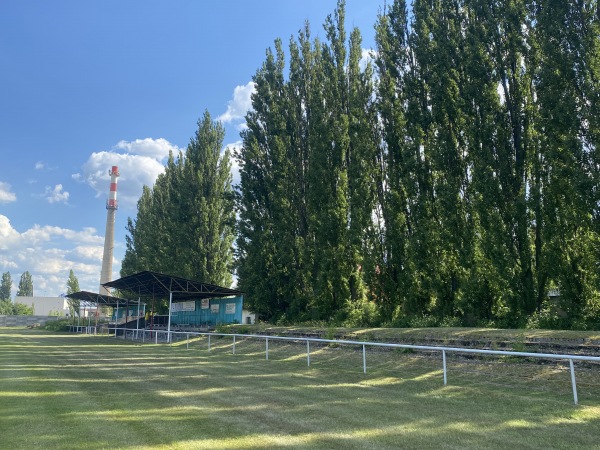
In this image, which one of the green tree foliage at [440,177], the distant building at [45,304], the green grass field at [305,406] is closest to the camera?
the green grass field at [305,406]

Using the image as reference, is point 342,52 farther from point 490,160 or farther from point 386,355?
point 386,355

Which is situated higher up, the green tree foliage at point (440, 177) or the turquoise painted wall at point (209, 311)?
the green tree foliage at point (440, 177)

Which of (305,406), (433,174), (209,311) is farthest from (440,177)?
(209,311)

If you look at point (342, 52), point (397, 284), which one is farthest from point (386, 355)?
point (342, 52)

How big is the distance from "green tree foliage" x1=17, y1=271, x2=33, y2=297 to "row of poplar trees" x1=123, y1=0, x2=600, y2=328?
118156 millimetres

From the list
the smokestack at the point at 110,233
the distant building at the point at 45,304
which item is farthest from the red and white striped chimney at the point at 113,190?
the distant building at the point at 45,304

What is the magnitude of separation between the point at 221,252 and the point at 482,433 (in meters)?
32.9

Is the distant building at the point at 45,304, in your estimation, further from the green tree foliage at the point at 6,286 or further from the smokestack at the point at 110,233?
the smokestack at the point at 110,233

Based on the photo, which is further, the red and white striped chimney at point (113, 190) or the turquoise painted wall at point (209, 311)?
the red and white striped chimney at point (113, 190)

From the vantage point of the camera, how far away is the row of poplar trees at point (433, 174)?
1377cm

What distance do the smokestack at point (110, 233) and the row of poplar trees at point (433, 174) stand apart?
2145 inches

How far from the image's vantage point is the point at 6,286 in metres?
128

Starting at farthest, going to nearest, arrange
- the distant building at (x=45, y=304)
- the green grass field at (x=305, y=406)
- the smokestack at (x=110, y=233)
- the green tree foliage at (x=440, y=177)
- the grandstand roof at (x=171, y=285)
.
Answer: the distant building at (x=45, y=304) → the smokestack at (x=110, y=233) → the grandstand roof at (x=171, y=285) → the green tree foliage at (x=440, y=177) → the green grass field at (x=305, y=406)

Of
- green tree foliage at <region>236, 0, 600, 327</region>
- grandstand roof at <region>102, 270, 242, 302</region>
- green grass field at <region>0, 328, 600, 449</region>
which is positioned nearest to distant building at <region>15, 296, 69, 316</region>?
grandstand roof at <region>102, 270, 242, 302</region>
